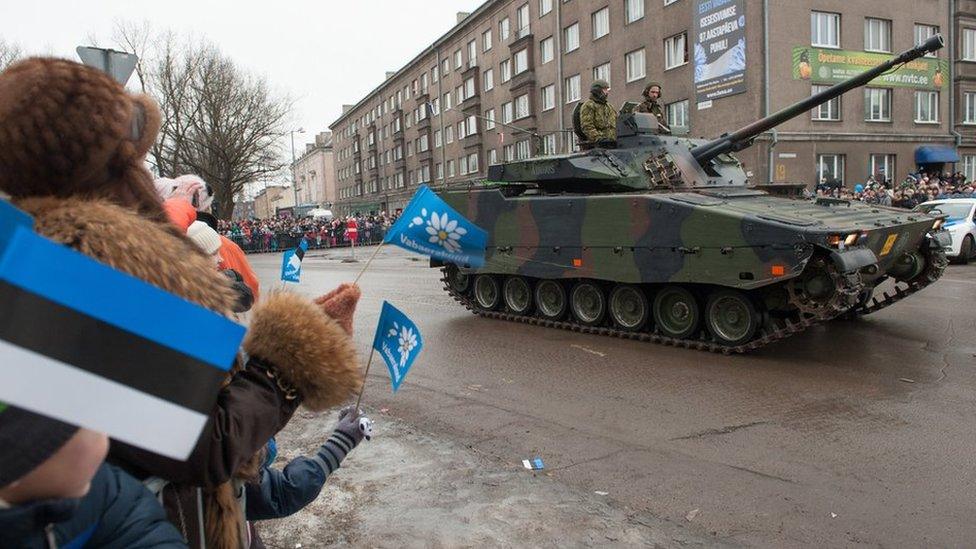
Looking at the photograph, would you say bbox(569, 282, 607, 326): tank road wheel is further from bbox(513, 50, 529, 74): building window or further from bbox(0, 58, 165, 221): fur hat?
bbox(513, 50, 529, 74): building window

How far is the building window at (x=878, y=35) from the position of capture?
27.0 m

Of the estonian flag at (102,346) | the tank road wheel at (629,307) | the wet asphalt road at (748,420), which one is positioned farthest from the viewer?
the tank road wheel at (629,307)

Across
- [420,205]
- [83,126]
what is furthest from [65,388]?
[420,205]

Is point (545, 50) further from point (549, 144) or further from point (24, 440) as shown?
point (24, 440)

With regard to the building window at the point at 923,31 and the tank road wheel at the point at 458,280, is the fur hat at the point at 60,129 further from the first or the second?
the building window at the point at 923,31

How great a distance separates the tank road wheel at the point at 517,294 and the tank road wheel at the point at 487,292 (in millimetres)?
121

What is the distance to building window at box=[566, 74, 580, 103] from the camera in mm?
34000

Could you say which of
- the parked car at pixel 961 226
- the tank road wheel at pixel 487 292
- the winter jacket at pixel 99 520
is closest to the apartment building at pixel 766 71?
the tank road wheel at pixel 487 292

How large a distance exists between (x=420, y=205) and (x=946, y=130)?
3214cm

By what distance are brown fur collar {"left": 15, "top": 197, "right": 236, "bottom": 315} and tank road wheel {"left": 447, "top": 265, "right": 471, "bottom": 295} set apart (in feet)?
31.3

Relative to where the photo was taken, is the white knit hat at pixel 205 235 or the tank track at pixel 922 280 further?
the tank track at pixel 922 280

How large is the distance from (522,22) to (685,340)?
109 feet

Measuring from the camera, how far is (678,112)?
27.4 m

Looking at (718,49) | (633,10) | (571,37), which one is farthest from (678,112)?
(571,37)
